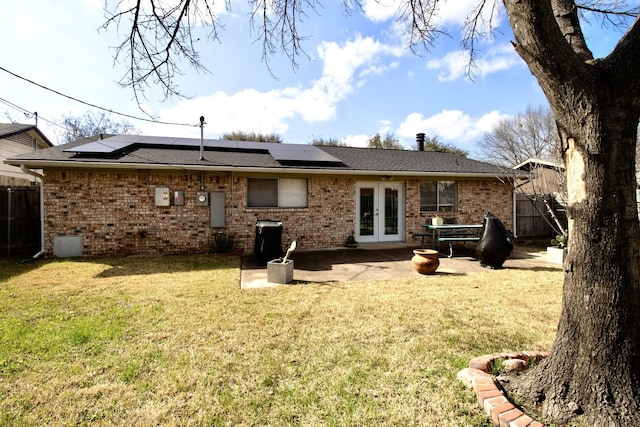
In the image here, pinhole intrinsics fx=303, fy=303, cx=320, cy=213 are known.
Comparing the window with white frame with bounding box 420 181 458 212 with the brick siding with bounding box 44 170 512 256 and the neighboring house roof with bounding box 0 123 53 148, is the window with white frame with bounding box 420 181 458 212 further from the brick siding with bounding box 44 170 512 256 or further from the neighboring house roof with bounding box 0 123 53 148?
the neighboring house roof with bounding box 0 123 53 148

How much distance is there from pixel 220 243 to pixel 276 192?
229 cm

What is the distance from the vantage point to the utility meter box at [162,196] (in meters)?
8.53

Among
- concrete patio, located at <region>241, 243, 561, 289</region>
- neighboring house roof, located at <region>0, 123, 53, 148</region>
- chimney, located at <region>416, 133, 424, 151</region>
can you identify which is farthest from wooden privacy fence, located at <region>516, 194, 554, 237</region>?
neighboring house roof, located at <region>0, 123, 53, 148</region>

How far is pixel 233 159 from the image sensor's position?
943 centimetres

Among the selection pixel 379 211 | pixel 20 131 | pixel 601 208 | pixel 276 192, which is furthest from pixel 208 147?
pixel 601 208

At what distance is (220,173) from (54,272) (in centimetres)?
444

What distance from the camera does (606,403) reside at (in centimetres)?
186

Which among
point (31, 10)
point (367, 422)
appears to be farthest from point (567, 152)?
point (31, 10)

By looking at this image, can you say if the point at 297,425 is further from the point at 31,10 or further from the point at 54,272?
the point at 54,272

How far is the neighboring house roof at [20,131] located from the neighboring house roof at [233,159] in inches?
194

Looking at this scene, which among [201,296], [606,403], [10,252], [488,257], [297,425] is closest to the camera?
[606,403]

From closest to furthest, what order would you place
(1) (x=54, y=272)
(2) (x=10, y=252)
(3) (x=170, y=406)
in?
(3) (x=170, y=406)
(1) (x=54, y=272)
(2) (x=10, y=252)

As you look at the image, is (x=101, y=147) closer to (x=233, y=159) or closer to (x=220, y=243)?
(x=233, y=159)

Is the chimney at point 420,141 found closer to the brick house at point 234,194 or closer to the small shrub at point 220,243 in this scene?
the brick house at point 234,194
